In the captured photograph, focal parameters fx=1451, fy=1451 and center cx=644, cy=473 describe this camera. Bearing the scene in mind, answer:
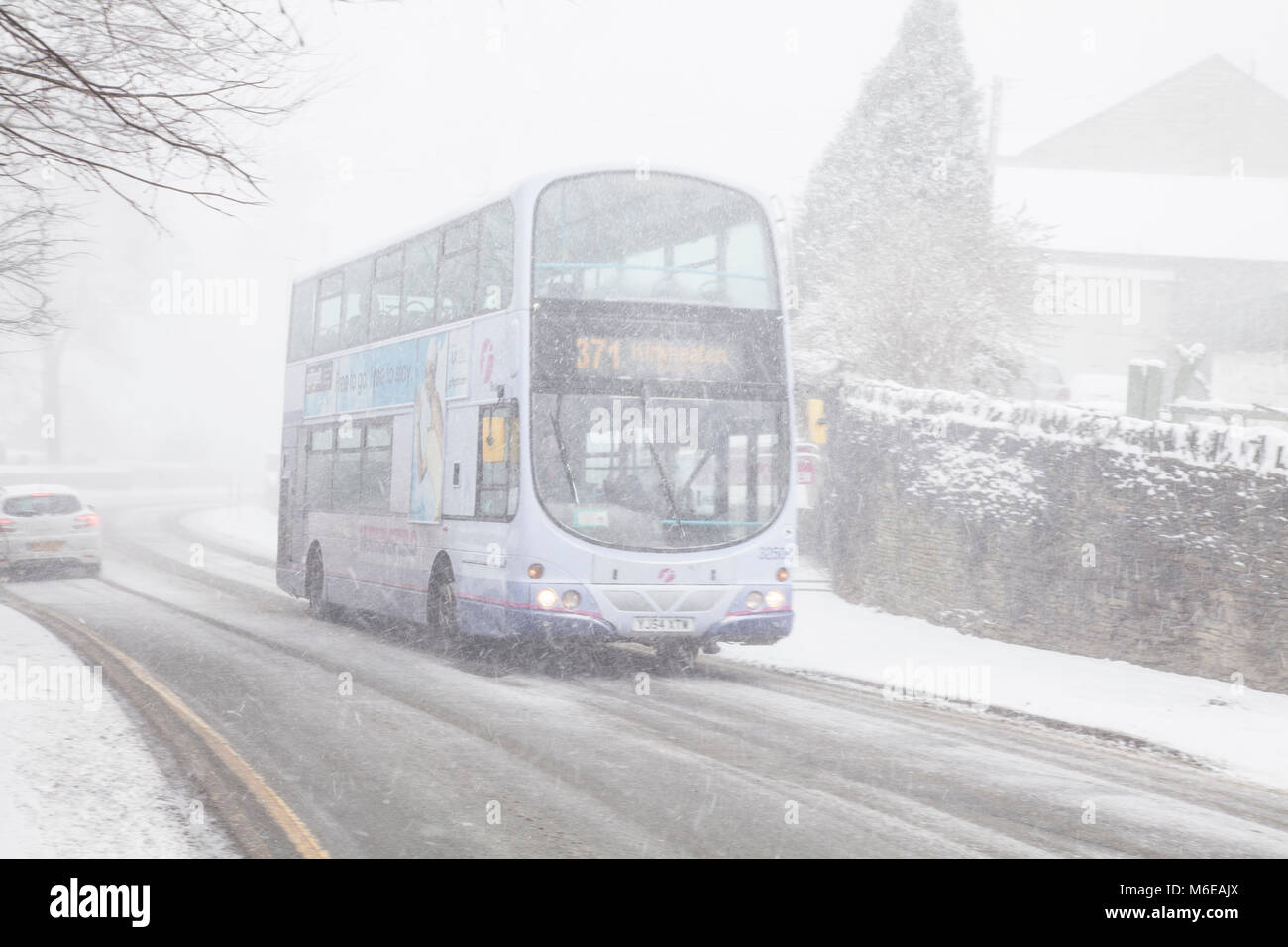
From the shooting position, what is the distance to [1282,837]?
24.8 feet

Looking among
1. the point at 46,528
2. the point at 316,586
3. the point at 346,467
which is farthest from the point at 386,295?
the point at 46,528

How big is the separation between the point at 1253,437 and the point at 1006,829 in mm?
6885

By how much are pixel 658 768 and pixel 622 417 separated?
479cm

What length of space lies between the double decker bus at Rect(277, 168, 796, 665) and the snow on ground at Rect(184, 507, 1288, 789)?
1543mm

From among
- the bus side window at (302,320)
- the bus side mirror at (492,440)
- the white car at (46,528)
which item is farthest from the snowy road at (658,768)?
the white car at (46,528)

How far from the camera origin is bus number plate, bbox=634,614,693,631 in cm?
1277

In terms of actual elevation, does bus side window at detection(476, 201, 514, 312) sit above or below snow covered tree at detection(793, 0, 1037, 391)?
below

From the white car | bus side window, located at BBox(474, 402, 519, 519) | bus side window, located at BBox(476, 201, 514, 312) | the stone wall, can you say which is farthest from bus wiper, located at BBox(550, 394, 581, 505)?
the white car

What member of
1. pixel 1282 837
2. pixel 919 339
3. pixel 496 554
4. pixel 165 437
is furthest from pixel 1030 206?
pixel 1282 837

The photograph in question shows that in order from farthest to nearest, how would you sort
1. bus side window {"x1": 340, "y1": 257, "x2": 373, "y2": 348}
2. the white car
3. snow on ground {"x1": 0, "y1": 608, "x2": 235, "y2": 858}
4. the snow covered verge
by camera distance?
the white car → bus side window {"x1": 340, "y1": 257, "x2": 373, "y2": 348} → the snow covered verge → snow on ground {"x1": 0, "y1": 608, "x2": 235, "y2": 858}

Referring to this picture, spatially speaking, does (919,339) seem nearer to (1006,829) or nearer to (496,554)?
(496,554)

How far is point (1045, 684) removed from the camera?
13.4 m

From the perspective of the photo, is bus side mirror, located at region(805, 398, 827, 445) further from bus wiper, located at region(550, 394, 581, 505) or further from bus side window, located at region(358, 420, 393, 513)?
bus wiper, located at region(550, 394, 581, 505)

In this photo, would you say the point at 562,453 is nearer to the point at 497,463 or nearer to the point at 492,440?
the point at 497,463
